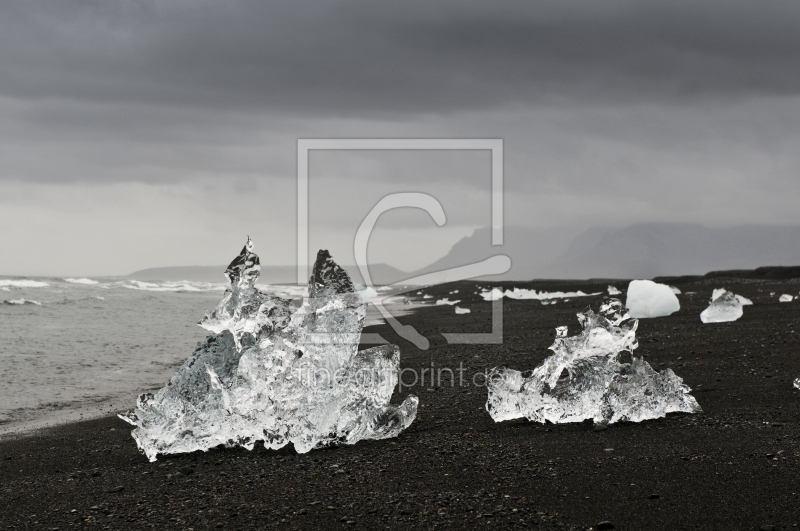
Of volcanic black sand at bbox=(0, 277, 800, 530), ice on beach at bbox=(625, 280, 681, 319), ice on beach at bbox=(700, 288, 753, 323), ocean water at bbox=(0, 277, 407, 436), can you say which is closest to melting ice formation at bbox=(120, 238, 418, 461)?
volcanic black sand at bbox=(0, 277, 800, 530)

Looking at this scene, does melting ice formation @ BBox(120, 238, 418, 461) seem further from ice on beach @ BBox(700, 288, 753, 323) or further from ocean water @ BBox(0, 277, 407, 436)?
ice on beach @ BBox(700, 288, 753, 323)

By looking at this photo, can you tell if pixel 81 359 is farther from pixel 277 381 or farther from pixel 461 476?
pixel 461 476

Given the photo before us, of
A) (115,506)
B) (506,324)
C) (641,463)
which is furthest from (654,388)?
(506,324)

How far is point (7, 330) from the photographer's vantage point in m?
15.3

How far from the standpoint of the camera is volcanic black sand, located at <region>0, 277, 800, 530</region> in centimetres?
317

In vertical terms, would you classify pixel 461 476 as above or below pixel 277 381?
below

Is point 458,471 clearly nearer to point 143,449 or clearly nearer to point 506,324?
point 143,449

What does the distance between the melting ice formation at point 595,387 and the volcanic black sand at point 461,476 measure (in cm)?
12

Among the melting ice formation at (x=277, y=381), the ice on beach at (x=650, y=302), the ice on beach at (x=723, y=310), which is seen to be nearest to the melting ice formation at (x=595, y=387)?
the melting ice formation at (x=277, y=381)

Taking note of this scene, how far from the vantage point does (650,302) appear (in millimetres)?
11953

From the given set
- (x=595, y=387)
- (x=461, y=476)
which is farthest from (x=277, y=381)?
(x=595, y=387)

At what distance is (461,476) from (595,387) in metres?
1.69

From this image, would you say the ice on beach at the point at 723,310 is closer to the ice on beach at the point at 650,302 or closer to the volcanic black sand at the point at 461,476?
the ice on beach at the point at 650,302

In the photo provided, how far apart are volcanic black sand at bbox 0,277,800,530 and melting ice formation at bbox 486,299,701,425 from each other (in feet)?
0.38
